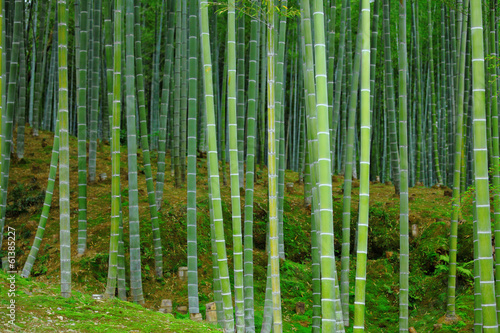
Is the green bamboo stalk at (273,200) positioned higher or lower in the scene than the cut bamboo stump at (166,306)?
higher

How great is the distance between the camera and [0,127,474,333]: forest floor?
3.77 metres

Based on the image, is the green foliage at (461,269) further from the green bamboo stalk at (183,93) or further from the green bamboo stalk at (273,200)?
the green bamboo stalk at (183,93)

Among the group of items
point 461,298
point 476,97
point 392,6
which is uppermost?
point 392,6

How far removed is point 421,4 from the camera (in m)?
9.46

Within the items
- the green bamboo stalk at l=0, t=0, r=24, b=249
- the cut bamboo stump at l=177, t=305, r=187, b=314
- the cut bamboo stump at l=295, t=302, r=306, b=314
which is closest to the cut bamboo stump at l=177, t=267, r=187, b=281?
the cut bamboo stump at l=177, t=305, r=187, b=314

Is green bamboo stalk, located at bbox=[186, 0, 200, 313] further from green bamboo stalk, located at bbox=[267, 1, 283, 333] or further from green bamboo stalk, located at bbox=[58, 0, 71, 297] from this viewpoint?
green bamboo stalk, located at bbox=[267, 1, 283, 333]

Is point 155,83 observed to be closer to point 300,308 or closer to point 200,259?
point 200,259

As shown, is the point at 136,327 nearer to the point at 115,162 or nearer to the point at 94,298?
the point at 94,298

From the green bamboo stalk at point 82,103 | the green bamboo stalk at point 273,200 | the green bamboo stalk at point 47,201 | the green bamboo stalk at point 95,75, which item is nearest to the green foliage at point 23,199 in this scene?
the green bamboo stalk at point 95,75

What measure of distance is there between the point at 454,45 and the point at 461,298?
3.44 meters

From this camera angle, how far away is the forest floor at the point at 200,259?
12.4 ft

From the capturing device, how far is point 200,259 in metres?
6.04

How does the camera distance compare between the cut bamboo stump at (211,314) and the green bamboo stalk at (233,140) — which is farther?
the cut bamboo stump at (211,314)

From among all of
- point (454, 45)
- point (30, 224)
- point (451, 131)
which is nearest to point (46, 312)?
point (30, 224)
